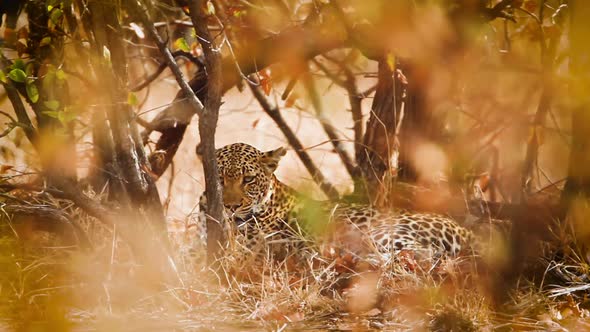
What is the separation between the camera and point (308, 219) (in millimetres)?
6355


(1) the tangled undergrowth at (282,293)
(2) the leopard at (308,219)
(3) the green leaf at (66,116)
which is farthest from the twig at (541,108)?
(3) the green leaf at (66,116)

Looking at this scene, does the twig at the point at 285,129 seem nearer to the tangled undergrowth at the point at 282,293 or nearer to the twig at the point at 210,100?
the tangled undergrowth at the point at 282,293

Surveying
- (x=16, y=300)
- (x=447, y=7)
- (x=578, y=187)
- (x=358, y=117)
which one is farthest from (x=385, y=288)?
(x=358, y=117)

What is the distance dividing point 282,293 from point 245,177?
1.35 meters

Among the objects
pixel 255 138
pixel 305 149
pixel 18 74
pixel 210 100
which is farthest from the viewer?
pixel 255 138

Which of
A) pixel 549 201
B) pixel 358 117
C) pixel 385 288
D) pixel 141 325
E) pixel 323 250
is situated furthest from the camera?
pixel 358 117

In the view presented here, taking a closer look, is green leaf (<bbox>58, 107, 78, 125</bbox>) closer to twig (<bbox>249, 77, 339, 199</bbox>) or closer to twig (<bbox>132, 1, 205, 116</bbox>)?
twig (<bbox>132, 1, 205, 116</bbox>)

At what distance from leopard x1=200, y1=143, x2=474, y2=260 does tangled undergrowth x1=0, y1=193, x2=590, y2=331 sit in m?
0.29

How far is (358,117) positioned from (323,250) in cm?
259

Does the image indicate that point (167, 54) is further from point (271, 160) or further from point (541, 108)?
point (541, 108)

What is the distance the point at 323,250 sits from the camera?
5.88 m

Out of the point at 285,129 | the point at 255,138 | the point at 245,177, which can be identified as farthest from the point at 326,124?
the point at 245,177

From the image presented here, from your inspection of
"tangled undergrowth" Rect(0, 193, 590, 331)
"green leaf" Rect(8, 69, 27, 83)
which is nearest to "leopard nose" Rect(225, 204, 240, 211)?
"tangled undergrowth" Rect(0, 193, 590, 331)

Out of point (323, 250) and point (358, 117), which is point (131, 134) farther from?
point (358, 117)
